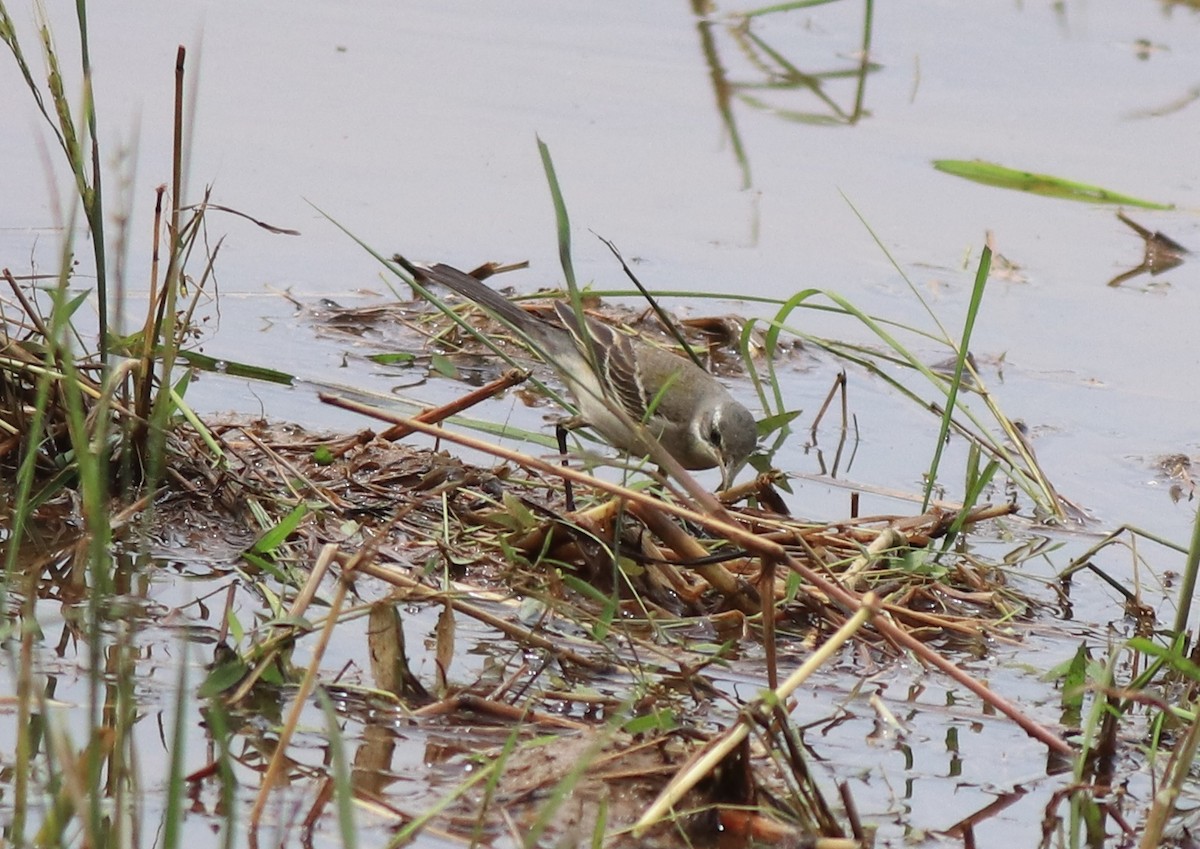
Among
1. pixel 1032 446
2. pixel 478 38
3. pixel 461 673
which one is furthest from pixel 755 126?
pixel 461 673

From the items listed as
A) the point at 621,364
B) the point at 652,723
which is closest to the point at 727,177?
the point at 621,364

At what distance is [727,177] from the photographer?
9609 millimetres

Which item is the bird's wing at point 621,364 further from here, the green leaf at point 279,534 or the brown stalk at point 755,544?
the brown stalk at point 755,544

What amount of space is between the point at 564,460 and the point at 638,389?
172 centimetres

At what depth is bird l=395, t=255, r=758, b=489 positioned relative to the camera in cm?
650

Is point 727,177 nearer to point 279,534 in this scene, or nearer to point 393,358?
point 393,358

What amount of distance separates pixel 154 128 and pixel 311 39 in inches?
99.8

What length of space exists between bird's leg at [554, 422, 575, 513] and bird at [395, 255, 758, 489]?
0.50 ft

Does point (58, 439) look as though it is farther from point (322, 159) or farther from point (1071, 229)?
point (1071, 229)

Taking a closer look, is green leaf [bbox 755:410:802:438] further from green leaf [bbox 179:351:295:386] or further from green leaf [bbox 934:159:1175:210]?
green leaf [bbox 934:159:1175:210]

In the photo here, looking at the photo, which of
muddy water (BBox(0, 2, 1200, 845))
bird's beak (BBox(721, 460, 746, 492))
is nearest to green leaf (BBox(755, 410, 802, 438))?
muddy water (BBox(0, 2, 1200, 845))

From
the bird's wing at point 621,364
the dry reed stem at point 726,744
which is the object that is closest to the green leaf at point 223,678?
the dry reed stem at point 726,744

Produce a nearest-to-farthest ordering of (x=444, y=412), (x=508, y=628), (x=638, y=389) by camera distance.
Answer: (x=508, y=628), (x=444, y=412), (x=638, y=389)

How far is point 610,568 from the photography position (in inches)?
196
